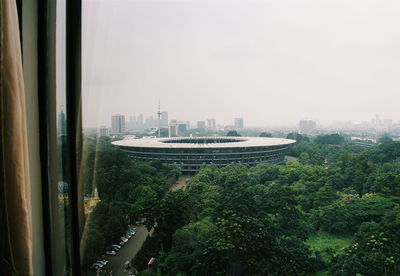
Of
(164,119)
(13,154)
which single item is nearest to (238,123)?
(164,119)

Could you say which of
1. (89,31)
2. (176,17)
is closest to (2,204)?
(89,31)

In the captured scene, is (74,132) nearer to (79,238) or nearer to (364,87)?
(79,238)

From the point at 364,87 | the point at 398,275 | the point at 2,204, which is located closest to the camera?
the point at 2,204

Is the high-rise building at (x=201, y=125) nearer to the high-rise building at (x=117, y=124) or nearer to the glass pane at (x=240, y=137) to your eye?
the glass pane at (x=240, y=137)

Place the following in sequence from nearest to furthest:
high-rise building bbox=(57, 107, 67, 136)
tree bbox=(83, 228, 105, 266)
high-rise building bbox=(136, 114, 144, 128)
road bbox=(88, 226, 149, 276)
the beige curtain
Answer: the beige curtain
high-rise building bbox=(57, 107, 67, 136)
tree bbox=(83, 228, 105, 266)
road bbox=(88, 226, 149, 276)
high-rise building bbox=(136, 114, 144, 128)

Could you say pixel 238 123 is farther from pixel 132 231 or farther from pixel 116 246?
pixel 116 246

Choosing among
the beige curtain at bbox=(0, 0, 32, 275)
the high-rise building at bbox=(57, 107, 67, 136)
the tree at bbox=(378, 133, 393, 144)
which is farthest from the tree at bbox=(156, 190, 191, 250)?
the tree at bbox=(378, 133, 393, 144)

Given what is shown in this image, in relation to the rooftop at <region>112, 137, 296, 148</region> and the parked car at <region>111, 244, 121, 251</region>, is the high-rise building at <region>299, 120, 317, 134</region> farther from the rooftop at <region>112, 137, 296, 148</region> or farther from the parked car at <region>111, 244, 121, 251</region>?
the parked car at <region>111, 244, 121, 251</region>
